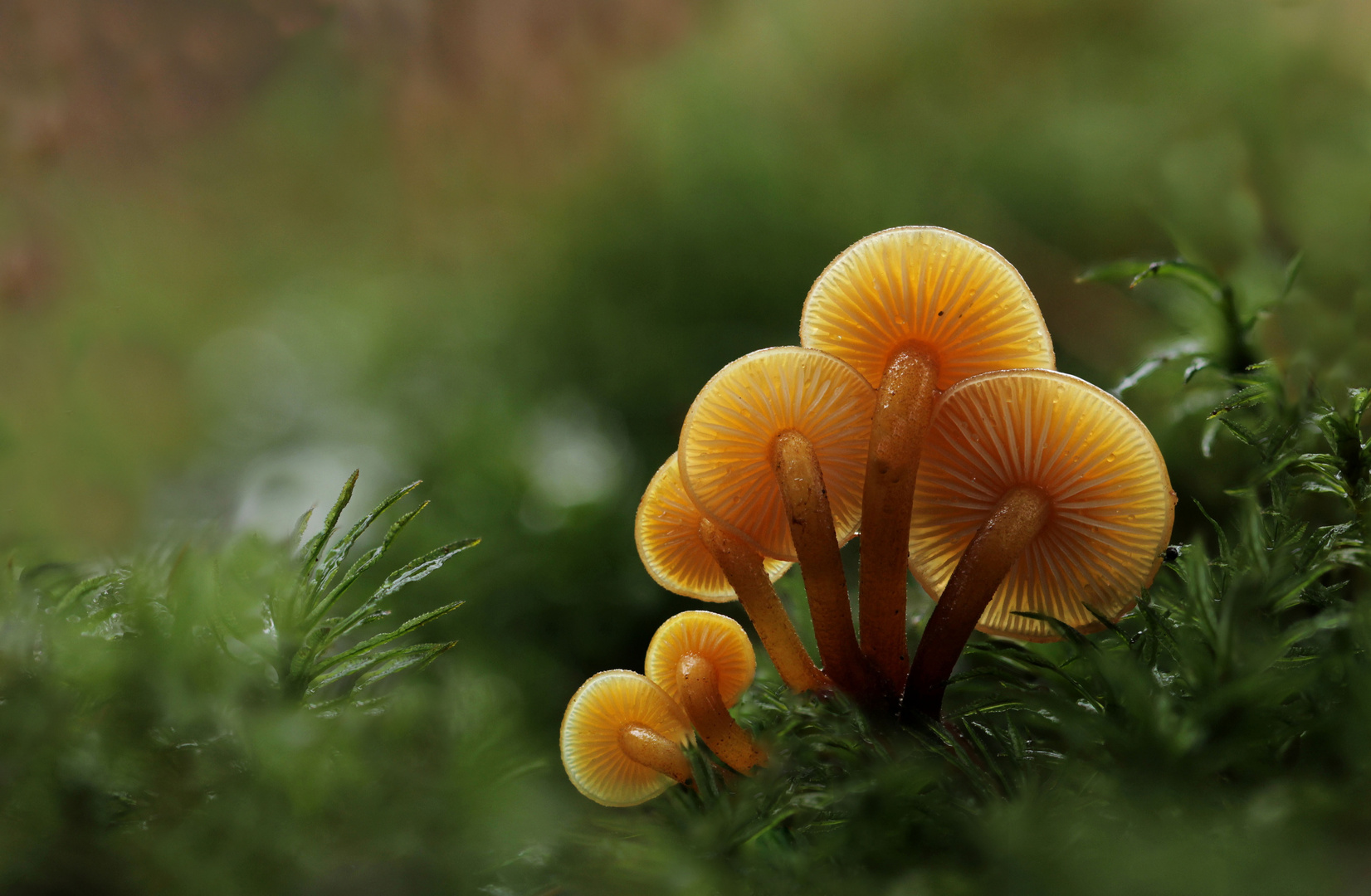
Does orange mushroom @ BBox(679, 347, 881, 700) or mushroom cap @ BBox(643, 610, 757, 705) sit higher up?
orange mushroom @ BBox(679, 347, 881, 700)

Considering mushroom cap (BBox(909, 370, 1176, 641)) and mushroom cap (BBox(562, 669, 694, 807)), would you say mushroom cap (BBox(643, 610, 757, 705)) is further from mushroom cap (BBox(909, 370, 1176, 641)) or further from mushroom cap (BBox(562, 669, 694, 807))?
mushroom cap (BBox(909, 370, 1176, 641))

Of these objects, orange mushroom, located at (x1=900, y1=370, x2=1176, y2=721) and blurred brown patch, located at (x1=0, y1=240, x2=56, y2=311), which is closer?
orange mushroom, located at (x1=900, y1=370, x2=1176, y2=721)

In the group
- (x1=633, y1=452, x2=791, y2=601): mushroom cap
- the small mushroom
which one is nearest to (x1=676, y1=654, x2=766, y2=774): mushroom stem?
the small mushroom

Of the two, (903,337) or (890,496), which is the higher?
(903,337)

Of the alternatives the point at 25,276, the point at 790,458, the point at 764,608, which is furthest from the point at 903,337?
the point at 25,276

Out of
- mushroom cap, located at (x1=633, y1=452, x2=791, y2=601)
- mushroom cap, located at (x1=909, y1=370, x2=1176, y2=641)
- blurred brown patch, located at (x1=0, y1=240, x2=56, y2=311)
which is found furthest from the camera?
blurred brown patch, located at (x1=0, y1=240, x2=56, y2=311)

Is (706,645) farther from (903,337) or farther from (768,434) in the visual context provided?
(903,337)

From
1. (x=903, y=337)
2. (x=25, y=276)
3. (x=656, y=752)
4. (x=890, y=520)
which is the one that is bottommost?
(x=656, y=752)
